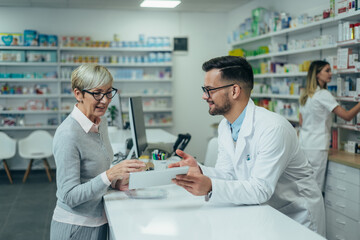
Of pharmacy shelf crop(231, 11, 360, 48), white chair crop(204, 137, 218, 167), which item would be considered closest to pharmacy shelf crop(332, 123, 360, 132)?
pharmacy shelf crop(231, 11, 360, 48)

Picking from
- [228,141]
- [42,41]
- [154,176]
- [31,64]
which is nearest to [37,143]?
[31,64]

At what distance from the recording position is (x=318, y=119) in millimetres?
4191

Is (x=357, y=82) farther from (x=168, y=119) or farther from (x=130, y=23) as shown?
(x=130, y=23)

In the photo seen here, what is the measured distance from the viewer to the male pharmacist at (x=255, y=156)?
1844 millimetres

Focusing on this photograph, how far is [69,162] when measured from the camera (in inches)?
71.1

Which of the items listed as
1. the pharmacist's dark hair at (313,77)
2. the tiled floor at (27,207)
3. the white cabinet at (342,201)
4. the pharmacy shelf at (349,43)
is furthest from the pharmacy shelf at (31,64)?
the white cabinet at (342,201)

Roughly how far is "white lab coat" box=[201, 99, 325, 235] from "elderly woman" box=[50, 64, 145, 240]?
527 mm

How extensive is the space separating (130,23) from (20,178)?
144 inches

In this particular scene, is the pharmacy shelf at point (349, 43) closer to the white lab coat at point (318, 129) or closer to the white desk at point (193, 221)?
the white lab coat at point (318, 129)

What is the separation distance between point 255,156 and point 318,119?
2506 mm

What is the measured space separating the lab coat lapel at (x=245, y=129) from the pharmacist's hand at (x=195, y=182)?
0.98ft

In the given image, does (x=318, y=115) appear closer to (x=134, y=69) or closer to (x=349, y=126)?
(x=349, y=126)

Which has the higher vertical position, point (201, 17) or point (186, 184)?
point (201, 17)

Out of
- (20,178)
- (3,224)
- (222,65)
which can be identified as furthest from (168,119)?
(222,65)
